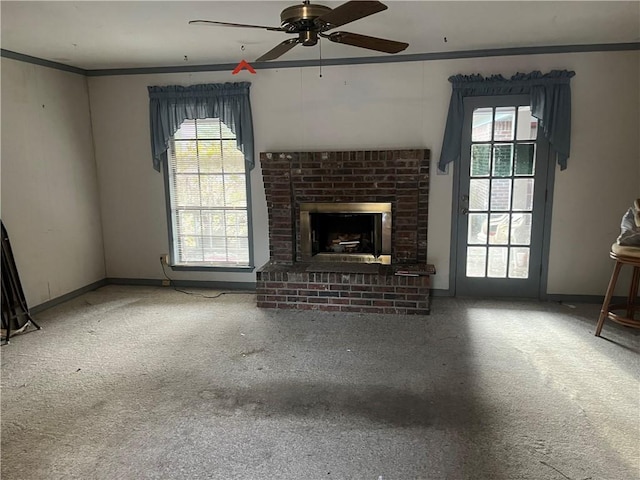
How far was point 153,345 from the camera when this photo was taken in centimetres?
345

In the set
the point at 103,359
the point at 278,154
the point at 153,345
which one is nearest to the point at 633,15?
the point at 278,154

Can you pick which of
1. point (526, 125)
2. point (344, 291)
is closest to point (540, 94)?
point (526, 125)

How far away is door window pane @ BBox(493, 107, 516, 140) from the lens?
4.16 metres

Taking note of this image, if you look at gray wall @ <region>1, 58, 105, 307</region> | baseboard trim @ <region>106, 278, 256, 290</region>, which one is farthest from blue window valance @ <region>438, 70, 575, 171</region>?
gray wall @ <region>1, 58, 105, 307</region>

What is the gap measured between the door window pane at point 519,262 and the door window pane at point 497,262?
2.3 inches

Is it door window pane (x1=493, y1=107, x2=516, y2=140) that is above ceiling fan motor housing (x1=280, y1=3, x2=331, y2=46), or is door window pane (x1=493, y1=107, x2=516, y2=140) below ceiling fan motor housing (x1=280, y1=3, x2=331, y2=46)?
below

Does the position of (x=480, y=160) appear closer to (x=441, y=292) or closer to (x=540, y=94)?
(x=540, y=94)

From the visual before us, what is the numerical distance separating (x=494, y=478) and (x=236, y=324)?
2510mm

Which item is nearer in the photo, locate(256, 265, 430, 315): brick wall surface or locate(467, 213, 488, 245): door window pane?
locate(256, 265, 430, 315): brick wall surface

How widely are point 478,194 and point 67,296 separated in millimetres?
4507

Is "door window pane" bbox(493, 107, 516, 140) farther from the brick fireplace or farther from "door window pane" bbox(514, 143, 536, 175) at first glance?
the brick fireplace

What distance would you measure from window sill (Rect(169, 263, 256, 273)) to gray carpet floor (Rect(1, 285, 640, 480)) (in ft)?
3.12

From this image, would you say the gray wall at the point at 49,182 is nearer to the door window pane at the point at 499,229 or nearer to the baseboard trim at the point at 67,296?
the baseboard trim at the point at 67,296

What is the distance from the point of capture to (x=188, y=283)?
506cm
